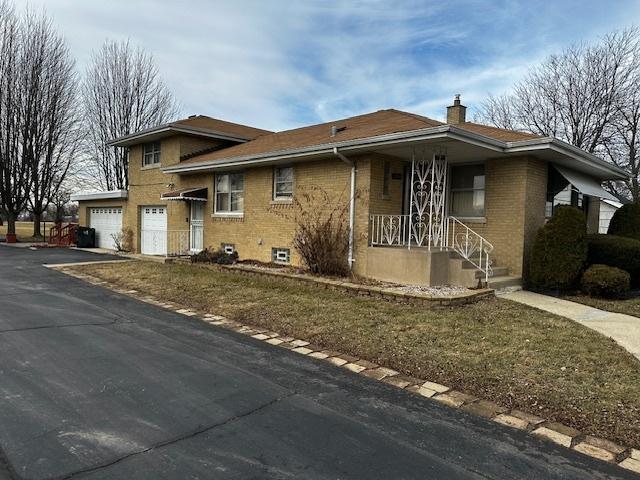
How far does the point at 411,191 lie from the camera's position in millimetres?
10406

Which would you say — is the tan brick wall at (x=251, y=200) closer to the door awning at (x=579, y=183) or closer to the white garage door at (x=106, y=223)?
the white garage door at (x=106, y=223)

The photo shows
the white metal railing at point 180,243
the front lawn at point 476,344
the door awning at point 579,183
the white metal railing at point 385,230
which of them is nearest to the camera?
the front lawn at point 476,344

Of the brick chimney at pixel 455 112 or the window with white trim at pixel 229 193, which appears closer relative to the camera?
the brick chimney at pixel 455 112

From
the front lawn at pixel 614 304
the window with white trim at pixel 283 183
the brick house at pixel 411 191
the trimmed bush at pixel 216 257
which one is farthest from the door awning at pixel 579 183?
the trimmed bush at pixel 216 257

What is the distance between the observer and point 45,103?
28.3 metres

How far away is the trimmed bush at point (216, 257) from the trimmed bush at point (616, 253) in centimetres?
970

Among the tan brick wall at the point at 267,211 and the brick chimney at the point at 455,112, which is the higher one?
the brick chimney at the point at 455,112

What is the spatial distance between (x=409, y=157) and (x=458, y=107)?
3.50 metres

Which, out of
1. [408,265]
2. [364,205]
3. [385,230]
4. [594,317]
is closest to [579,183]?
[594,317]

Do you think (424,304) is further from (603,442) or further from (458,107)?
(458,107)

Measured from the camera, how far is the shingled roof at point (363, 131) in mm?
11125

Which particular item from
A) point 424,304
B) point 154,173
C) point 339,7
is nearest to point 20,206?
point 154,173

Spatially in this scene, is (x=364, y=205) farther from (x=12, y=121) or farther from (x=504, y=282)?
(x=12, y=121)

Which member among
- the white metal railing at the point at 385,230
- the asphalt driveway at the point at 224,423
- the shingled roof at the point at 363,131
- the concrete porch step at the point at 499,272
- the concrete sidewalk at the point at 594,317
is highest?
the shingled roof at the point at 363,131
